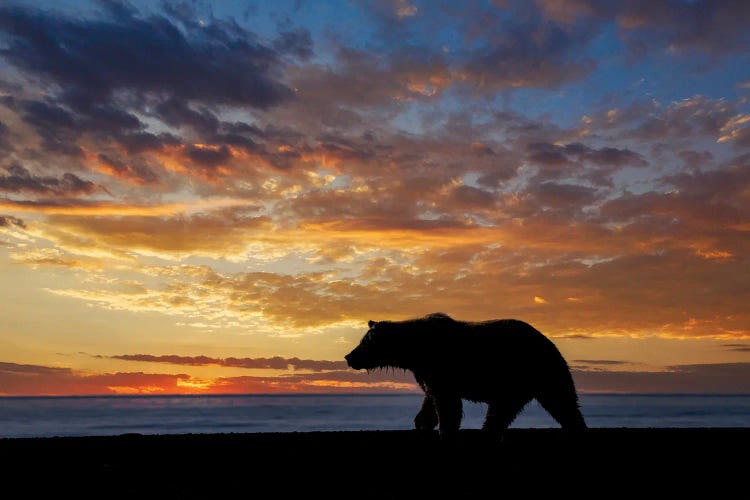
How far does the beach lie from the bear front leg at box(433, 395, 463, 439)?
34 cm

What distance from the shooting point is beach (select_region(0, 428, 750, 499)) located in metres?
10.6

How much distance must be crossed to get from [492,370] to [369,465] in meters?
3.45

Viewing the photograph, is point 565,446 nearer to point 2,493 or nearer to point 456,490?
point 456,490

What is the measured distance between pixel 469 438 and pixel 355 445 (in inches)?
123

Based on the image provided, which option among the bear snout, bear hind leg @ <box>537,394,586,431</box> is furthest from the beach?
the bear snout

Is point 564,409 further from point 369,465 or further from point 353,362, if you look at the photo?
point 369,465

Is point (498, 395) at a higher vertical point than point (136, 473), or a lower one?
higher

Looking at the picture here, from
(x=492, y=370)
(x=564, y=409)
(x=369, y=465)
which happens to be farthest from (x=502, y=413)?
(x=369, y=465)

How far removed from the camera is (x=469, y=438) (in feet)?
60.1

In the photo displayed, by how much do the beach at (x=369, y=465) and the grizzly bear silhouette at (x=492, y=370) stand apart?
0.70 m

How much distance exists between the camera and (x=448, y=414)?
602 inches

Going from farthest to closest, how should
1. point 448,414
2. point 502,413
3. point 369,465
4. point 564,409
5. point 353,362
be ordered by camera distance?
point 353,362
point 564,409
point 502,413
point 448,414
point 369,465

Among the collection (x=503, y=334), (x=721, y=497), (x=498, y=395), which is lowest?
(x=721, y=497)

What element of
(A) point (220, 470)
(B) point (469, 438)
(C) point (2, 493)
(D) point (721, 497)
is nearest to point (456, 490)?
(D) point (721, 497)
